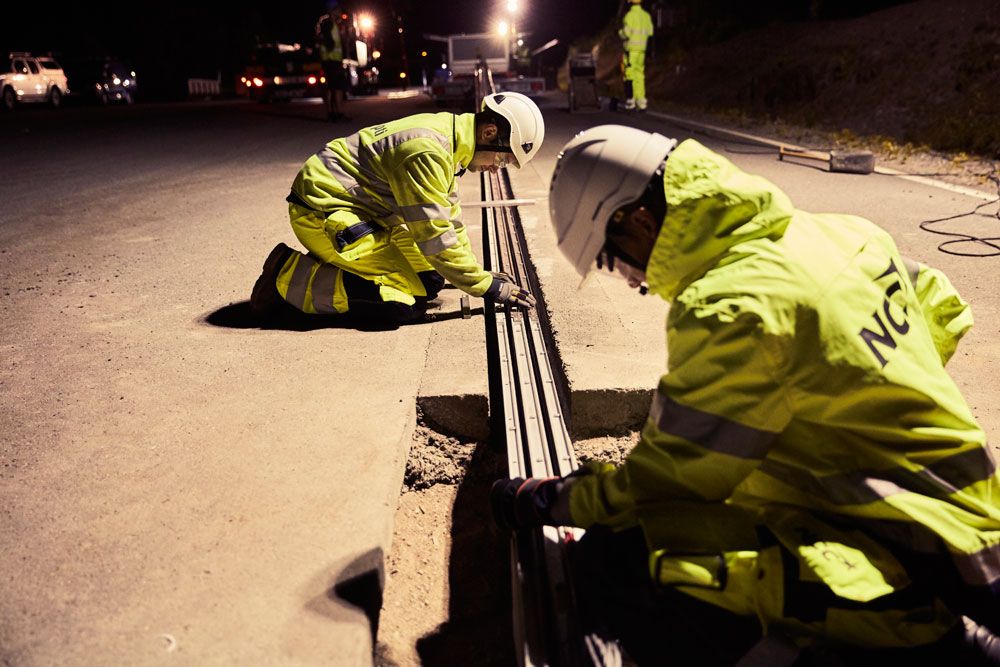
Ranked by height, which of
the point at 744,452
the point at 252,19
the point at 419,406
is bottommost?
the point at 419,406

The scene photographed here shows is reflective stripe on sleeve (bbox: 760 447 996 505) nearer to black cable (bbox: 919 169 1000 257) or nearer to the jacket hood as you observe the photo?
the jacket hood

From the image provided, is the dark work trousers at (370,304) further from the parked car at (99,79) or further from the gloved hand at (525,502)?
the parked car at (99,79)

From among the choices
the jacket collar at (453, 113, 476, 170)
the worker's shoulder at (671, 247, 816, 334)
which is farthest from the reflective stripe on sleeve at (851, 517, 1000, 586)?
the jacket collar at (453, 113, 476, 170)

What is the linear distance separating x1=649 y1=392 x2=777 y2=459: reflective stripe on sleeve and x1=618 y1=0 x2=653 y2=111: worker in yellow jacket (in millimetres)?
15515

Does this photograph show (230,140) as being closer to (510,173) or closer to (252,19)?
(510,173)

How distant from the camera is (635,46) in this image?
15867 mm

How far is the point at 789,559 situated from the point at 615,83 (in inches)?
A: 1175

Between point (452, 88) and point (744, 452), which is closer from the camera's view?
point (744, 452)

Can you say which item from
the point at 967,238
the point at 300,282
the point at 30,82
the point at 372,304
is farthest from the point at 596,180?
the point at 30,82

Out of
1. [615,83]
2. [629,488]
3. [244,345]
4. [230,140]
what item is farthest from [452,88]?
[629,488]

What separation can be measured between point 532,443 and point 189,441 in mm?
1359

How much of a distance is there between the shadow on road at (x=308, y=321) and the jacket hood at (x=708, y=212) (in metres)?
2.75

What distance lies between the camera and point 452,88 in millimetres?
20547

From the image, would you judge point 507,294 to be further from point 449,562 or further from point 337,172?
point 449,562
